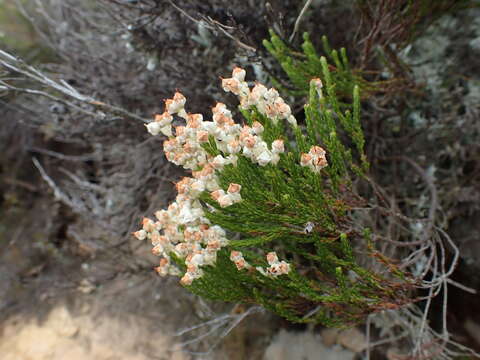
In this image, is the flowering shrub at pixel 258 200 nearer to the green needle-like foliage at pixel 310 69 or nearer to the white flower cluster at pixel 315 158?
the white flower cluster at pixel 315 158

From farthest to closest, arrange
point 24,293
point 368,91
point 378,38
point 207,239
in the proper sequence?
point 24,293, point 378,38, point 368,91, point 207,239

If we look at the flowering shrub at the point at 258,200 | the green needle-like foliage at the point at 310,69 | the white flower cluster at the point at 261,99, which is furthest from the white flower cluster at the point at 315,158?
the green needle-like foliage at the point at 310,69

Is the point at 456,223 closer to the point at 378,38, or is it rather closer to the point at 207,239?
the point at 378,38

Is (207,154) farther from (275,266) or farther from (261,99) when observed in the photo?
(275,266)

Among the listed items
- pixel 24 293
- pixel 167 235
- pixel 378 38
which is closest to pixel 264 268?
pixel 167 235

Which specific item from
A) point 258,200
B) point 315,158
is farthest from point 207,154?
point 315,158

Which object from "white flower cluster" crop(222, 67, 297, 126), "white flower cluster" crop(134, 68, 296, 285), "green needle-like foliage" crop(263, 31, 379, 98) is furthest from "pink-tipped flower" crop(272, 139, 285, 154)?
"green needle-like foliage" crop(263, 31, 379, 98)

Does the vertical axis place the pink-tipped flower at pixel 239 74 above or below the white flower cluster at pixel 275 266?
above

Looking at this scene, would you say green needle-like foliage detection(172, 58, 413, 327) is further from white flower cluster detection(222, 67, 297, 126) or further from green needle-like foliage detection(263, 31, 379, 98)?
green needle-like foliage detection(263, 31, 379, 98)
